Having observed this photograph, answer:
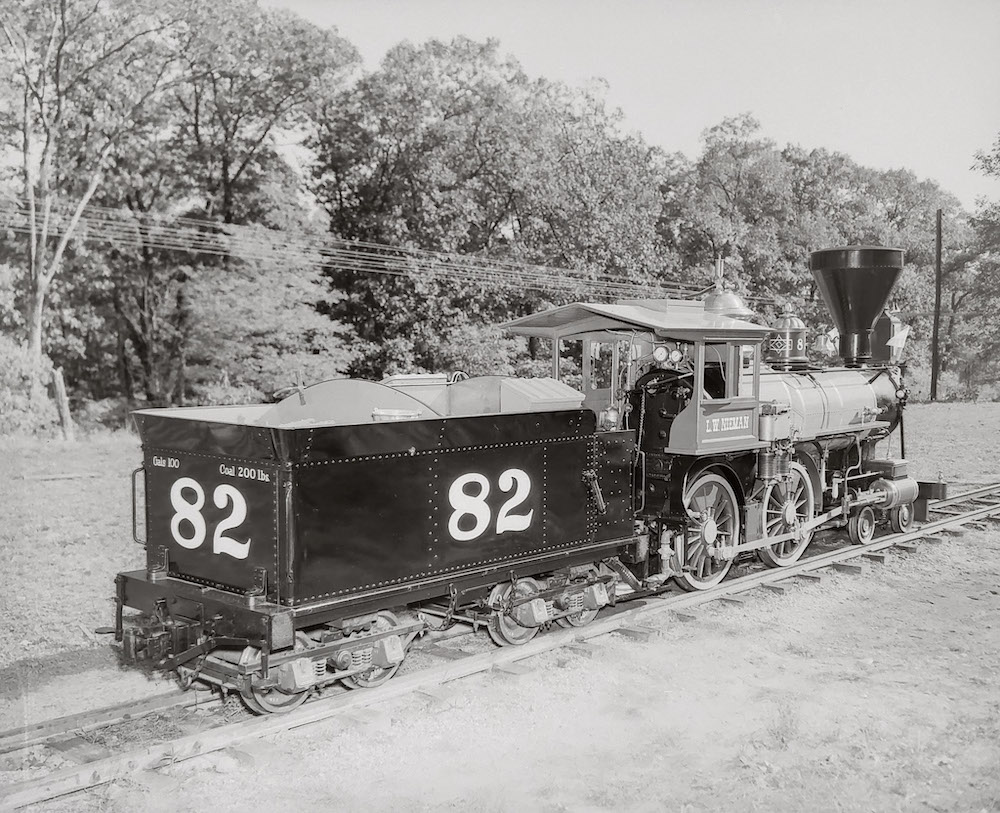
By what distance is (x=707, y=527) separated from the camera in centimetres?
918

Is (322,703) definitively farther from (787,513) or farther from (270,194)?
(270,194)

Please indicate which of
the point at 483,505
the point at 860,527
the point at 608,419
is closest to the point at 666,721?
the point at 483,505

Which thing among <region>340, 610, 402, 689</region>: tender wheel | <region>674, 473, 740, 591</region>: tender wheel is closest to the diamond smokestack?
<region>674, 473, 740, 591</region>: tender wheel

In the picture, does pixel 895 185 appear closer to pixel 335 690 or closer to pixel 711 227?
pixel 711 227

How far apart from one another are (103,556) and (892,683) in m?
8.66

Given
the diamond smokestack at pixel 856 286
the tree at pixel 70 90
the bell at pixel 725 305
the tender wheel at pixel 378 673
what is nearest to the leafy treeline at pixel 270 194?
the tree at pixel 70 90

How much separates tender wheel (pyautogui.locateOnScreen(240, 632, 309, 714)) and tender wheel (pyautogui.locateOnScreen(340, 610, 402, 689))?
36cm

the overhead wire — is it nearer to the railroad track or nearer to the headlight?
the railroad track

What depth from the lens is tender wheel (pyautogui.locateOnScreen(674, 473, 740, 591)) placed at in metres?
9.15

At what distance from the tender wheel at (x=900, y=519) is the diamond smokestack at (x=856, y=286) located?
2038mm

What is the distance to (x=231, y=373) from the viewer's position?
73.4ft

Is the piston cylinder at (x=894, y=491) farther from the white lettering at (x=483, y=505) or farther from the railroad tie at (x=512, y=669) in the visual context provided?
the railroad tie at (x=512, y=669)

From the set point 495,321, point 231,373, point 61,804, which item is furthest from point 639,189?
point 61,804

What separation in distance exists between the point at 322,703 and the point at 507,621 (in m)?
1.88
